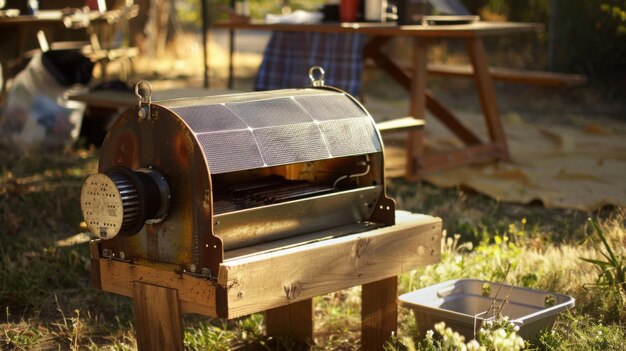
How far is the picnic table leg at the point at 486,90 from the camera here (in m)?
6.56

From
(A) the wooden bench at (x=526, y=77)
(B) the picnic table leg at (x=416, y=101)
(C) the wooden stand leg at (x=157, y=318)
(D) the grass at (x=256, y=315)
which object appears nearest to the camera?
(C) the wooden stand leg at (x=157, y=318)

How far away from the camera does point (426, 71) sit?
6477 millimetres

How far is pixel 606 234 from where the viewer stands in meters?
4.39

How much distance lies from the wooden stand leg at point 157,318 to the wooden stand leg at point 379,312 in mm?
821

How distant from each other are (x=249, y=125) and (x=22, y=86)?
4493mm

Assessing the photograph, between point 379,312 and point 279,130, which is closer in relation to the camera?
point 279,130

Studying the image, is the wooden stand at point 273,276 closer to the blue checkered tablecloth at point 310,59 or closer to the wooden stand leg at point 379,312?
the wooden stand leg at point 379,312

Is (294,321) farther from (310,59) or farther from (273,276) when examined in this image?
(310,59)

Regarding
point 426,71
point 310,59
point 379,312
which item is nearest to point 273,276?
point 379,312

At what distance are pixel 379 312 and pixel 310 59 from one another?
11.3 feet

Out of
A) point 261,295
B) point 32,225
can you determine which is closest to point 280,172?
point 261,295

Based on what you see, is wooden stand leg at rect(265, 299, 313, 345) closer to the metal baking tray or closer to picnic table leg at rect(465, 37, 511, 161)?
the metal baking tray

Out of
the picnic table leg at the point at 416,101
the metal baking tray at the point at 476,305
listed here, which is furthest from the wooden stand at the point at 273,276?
the picnic table leg at the point at 416,101

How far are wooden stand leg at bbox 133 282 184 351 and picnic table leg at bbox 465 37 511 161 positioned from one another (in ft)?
13.2
